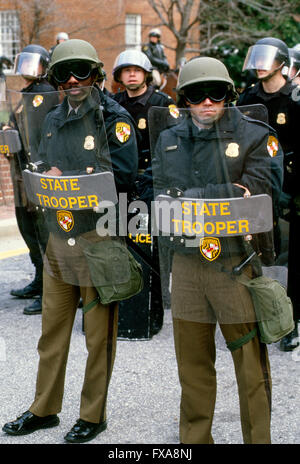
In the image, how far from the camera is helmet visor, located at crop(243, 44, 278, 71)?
16.3ft

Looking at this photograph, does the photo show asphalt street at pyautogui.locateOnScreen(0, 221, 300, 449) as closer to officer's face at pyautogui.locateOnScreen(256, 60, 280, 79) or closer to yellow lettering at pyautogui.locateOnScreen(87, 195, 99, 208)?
yellow lettering at pyautogui.locateOnScreen(87, 195, 99, 208)

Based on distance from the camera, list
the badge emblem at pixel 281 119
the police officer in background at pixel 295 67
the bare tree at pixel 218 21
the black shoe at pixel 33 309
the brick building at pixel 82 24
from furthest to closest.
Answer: the brick building at pixel 82 24 → the bare tree at pixel 218 21 → the black shoe at pixel 33 309 → the police officer in background at pixel 295 67 → the badge emblem at pixel 281 119

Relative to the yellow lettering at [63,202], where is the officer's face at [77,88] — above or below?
above

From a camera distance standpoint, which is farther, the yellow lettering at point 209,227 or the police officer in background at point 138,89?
the police officer in background at point 138,89

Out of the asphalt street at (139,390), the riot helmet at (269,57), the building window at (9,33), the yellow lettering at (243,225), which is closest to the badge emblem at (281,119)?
the riot helmet at (269,57)

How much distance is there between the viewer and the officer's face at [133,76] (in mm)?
5625

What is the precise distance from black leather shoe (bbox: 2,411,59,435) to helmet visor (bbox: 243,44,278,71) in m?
2.85

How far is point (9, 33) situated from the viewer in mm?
21266

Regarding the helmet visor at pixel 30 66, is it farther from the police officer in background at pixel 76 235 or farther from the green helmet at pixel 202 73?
the green helmet at pixel 202 73

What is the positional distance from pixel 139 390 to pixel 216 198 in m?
1.86

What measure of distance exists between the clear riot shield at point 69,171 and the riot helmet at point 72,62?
133mm

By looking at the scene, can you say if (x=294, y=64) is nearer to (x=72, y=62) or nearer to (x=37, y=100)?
(x=72, y=62)

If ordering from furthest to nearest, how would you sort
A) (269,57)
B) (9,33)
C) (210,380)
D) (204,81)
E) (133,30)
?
1. (133,30)
2. (9,33)
3. (269,57)
4. (210,380)
5. (204,81)

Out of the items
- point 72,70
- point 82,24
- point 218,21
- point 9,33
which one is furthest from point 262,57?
point 9,33
